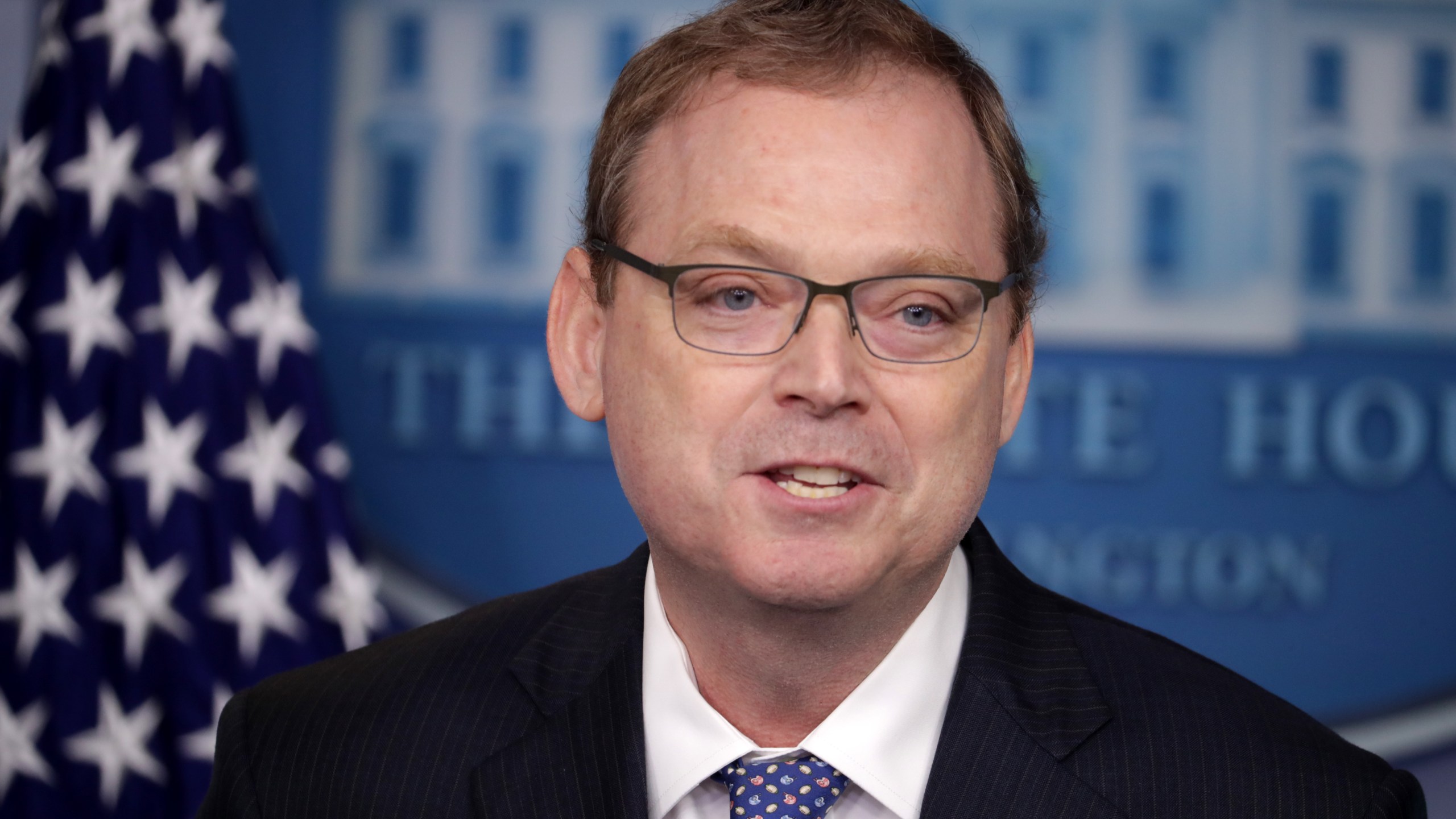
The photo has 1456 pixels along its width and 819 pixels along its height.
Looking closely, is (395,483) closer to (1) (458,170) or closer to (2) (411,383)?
(2) (411,383)

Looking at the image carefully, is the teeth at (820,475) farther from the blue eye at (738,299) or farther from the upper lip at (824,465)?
the blue eye at (738,299)

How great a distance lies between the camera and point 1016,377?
187 cm

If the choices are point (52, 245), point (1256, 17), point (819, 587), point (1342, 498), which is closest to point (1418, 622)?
point (1342, 498)

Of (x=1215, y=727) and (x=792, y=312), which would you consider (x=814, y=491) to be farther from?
(x=1215, y=727)

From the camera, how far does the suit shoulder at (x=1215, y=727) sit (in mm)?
1677

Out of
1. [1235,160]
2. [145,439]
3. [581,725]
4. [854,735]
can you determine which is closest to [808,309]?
[854,735]

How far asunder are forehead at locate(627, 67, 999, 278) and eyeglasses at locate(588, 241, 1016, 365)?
3 cm

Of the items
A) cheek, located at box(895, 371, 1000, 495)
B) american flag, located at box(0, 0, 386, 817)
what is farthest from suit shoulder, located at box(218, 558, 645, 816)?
american flag, located at box(0, 0, 386, 817)

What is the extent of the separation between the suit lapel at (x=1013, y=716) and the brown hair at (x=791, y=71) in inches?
16.4

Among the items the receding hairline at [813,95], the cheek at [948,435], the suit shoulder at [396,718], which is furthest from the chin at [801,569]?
the suit shoulder at [396,718]

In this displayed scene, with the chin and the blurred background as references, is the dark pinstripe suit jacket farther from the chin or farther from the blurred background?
the blurred background

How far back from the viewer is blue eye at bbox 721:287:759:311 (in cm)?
158

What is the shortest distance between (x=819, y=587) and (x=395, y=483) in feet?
7.87

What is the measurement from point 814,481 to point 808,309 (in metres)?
0.20
